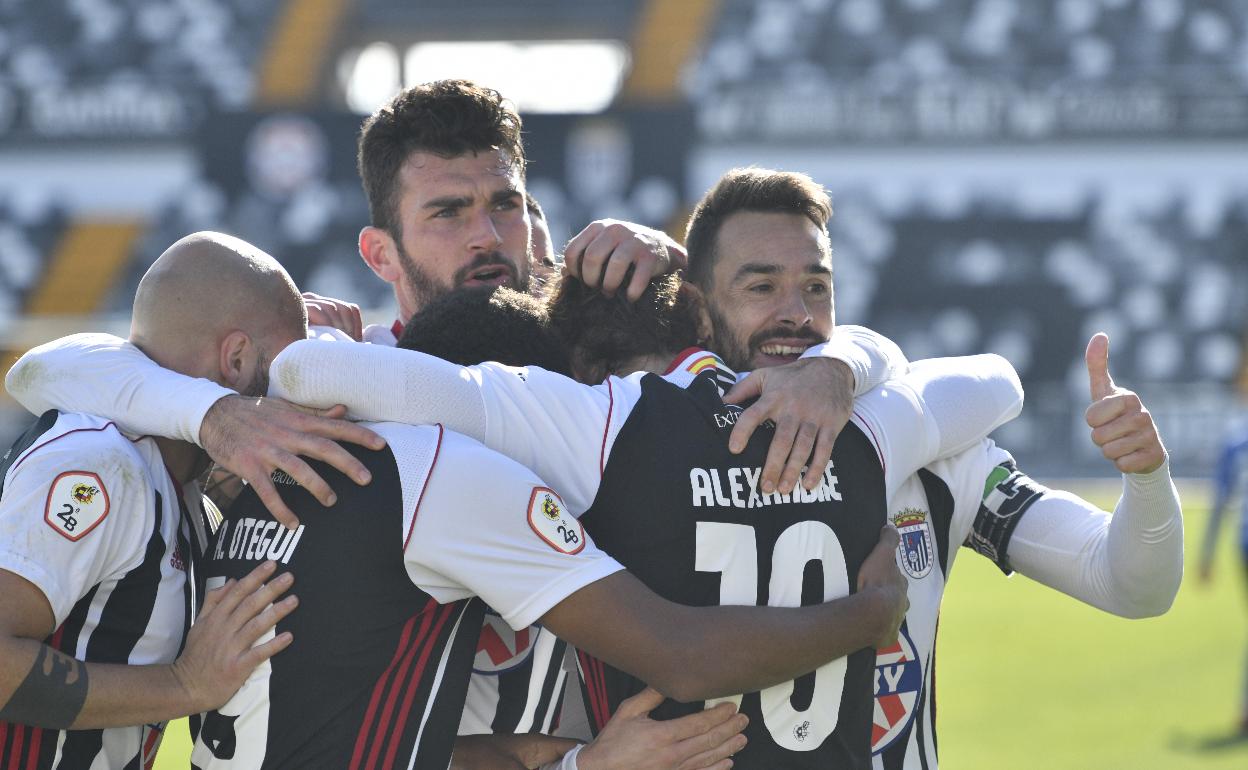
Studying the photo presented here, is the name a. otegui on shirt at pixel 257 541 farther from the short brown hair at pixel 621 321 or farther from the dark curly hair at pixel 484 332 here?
the short brown hair at pixel 621 321

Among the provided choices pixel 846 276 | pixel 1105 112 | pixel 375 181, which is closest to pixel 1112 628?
pixel 375 181

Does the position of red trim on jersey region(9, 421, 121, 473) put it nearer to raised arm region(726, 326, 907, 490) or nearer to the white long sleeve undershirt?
raised arm region(726, 326, 907, 490)

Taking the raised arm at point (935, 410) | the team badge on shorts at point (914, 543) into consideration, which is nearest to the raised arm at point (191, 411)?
the raised arm at point (935, 410)

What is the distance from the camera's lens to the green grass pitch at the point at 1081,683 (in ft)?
24.5

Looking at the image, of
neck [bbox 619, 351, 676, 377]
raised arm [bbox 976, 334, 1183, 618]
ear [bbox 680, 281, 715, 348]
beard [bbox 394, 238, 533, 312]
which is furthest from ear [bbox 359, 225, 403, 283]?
raised arm [bbox 976, 334, 1183, 618]

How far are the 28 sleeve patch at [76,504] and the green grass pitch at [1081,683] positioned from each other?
18.3ft

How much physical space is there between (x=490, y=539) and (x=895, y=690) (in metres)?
0.91

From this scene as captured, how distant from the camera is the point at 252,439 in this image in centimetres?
240

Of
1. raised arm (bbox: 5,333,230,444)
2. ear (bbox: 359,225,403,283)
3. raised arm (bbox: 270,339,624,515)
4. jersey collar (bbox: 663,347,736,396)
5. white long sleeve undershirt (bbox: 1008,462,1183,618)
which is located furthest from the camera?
ear (bbox: 359,225,403,283)

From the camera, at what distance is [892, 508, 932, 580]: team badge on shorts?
109 inches

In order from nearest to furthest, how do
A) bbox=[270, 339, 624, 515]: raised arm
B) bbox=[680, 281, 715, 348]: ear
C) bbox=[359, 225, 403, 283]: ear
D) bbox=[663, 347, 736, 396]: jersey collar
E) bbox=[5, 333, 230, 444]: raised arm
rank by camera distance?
1. bbox=[270, 339, 624, 515]: raised arm
2. bbox=[5, 333, 230, 444]: raised arm
3. bbox=[663, 347, 736, 396]: jersey collar
4. bbox=[680, 281, 715, 348]: ear
5. bbox=[359, 225, 403, 283]: ear

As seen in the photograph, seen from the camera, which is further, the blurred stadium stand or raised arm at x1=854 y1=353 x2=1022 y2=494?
the blurred stadium stand

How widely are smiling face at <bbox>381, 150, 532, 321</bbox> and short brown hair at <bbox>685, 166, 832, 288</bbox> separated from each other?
73 centimetres

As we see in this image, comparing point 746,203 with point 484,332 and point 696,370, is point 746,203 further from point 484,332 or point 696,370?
point 484,332
